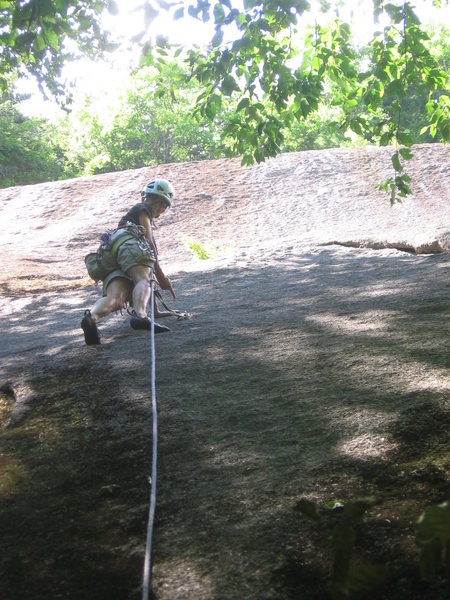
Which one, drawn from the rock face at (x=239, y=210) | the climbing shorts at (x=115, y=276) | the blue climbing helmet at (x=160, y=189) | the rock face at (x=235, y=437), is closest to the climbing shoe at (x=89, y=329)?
the rock face at (x=235, y=437)

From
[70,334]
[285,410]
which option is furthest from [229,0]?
[70,334]

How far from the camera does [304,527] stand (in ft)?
6.78

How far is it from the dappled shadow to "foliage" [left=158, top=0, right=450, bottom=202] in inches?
62.6

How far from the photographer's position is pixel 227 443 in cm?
293

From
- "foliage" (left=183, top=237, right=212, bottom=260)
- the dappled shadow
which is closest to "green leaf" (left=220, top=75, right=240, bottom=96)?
the dappled shadow

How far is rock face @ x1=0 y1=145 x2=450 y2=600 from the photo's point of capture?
76.3 inches

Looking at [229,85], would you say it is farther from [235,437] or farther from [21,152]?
[21,152]

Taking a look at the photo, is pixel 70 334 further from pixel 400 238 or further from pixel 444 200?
pixel 444 200

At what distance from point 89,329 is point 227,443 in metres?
2.76

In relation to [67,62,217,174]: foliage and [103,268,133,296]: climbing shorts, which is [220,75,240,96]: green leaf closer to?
[103,268,133,296]: climbing shorts

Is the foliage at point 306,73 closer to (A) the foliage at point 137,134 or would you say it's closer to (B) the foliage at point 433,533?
(B) the foliage at point 433,533

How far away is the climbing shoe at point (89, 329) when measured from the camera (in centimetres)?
538

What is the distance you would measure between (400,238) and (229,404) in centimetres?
789

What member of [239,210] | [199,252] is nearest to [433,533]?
[199,252]
